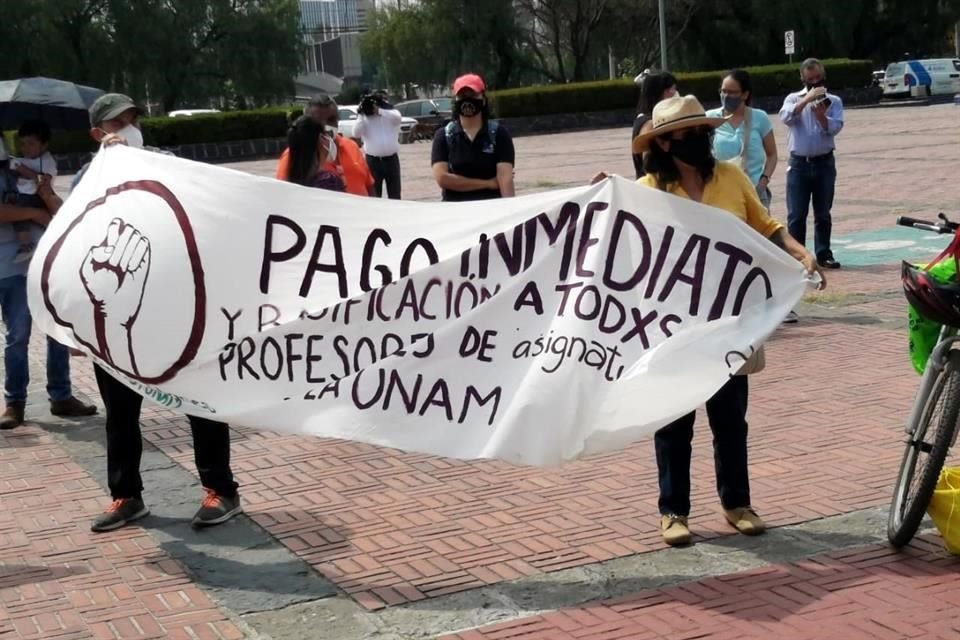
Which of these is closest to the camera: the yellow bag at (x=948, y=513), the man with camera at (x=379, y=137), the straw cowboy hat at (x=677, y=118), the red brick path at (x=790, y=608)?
the red brick path at (x=790, y=608)

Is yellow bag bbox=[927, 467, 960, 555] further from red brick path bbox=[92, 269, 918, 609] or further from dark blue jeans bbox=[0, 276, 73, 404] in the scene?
dark blue jeans bbox=[0, 276, 73, 404]

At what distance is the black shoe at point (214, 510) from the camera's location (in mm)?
5859

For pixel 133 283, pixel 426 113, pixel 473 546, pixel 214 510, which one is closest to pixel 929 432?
pixel 473 546

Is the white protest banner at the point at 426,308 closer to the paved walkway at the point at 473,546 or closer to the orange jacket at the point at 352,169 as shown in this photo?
the paved walkway at the point at 473,546

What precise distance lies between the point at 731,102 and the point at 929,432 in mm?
4400

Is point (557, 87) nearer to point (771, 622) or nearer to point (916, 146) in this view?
point (916, 146)

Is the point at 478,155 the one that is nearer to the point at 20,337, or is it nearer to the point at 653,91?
the point at 653,91

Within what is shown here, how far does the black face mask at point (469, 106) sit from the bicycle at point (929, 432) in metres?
3.05

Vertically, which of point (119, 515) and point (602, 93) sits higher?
point (602, 93)

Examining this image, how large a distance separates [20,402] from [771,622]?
16.3ft

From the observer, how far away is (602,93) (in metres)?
42.9

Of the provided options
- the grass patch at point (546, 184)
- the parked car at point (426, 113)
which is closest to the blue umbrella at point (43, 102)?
the grass patch at point (546, 184)

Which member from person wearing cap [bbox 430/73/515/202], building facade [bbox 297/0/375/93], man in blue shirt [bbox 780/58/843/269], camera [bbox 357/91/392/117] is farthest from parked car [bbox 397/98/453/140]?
building facade [bbox 297/0/375/93]

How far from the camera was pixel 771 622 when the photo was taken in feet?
14.8
